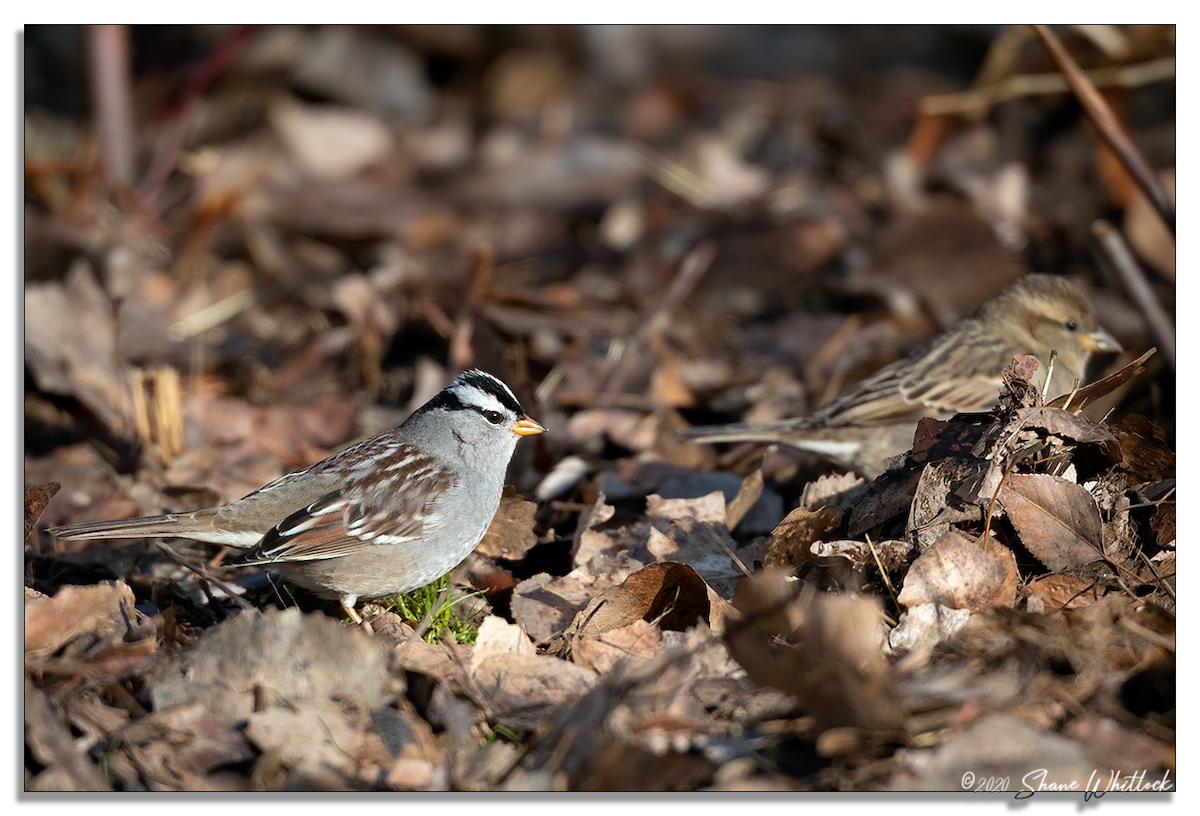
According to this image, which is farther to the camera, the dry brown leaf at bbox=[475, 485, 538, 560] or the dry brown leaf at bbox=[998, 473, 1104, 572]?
the dry brown leaf at bbox=[475, 485, 538, 560]

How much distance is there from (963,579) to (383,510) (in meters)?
2.01

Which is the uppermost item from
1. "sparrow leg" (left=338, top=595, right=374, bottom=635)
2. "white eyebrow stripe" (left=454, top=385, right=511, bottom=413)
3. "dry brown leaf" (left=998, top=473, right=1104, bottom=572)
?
"dry brown leaf" (left=998, top=473, right=1104, bottom=572)

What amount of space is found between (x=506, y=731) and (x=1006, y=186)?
17.5 ft

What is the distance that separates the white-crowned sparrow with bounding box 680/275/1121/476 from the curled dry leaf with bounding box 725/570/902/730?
6.39 feet

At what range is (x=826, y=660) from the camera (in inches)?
96.9

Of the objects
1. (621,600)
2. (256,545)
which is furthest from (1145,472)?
(256,545)

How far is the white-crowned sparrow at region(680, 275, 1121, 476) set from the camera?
4.71m

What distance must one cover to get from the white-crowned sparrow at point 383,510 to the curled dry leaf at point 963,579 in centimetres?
156

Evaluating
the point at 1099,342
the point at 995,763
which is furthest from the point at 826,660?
the point at 1099,342

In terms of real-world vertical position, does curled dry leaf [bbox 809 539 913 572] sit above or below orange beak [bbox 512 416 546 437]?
above

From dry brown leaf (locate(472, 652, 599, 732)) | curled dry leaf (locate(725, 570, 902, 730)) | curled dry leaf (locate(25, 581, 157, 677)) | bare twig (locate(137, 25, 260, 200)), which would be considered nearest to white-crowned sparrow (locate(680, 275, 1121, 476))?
dry brown leaf (locate(472, 652, 599, 732))

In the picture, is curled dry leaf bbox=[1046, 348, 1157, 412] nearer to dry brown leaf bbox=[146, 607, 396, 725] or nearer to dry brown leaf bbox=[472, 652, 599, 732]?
dry brown leaf bbox=[472, 652, 599, 732]

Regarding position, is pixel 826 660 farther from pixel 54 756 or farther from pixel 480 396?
pixel 480 396

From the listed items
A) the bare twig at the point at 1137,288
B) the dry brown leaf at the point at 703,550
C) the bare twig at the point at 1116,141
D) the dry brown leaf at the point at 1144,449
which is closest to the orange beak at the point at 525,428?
the dry brown leaf at the point at 703,550
